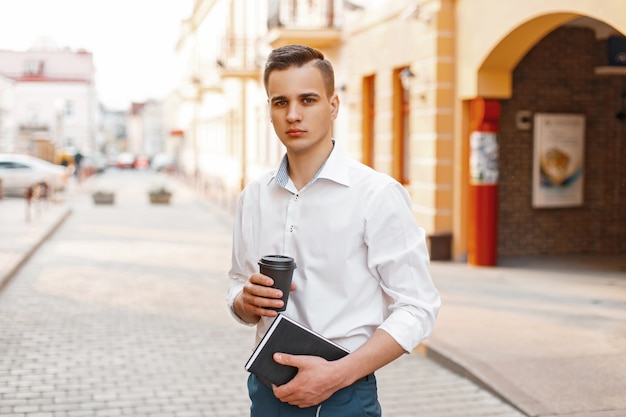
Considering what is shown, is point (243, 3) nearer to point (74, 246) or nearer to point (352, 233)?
point (74, 246)

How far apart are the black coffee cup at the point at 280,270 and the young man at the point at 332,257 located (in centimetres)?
3

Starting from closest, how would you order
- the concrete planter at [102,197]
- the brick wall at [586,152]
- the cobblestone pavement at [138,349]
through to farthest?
the cobblestone pavement at [138,349] < the brick wall at [586,152] < the concrete planter at [102,197]

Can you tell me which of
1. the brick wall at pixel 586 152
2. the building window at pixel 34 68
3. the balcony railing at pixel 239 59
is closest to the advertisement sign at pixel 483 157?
the brick wall at pixel 586 152

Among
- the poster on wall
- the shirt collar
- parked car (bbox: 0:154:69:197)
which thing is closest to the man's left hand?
the shirt collar

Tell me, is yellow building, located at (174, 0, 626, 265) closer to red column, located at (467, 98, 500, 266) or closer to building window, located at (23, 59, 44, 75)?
red column, located at (467, 98, 500, 266)

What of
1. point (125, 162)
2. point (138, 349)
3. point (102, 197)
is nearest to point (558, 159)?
point (138, 349)

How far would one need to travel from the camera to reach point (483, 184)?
1262cm

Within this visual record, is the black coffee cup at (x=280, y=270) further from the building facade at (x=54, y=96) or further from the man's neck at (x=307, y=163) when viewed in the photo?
the building facade at (x=54, y=96)

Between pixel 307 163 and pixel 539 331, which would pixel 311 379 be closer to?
pixel 307 163

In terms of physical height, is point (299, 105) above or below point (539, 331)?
above

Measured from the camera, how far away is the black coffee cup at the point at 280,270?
234cm

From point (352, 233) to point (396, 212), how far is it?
0.14 meters

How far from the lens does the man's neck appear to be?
8.49 ft

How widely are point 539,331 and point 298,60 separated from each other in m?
6.00
